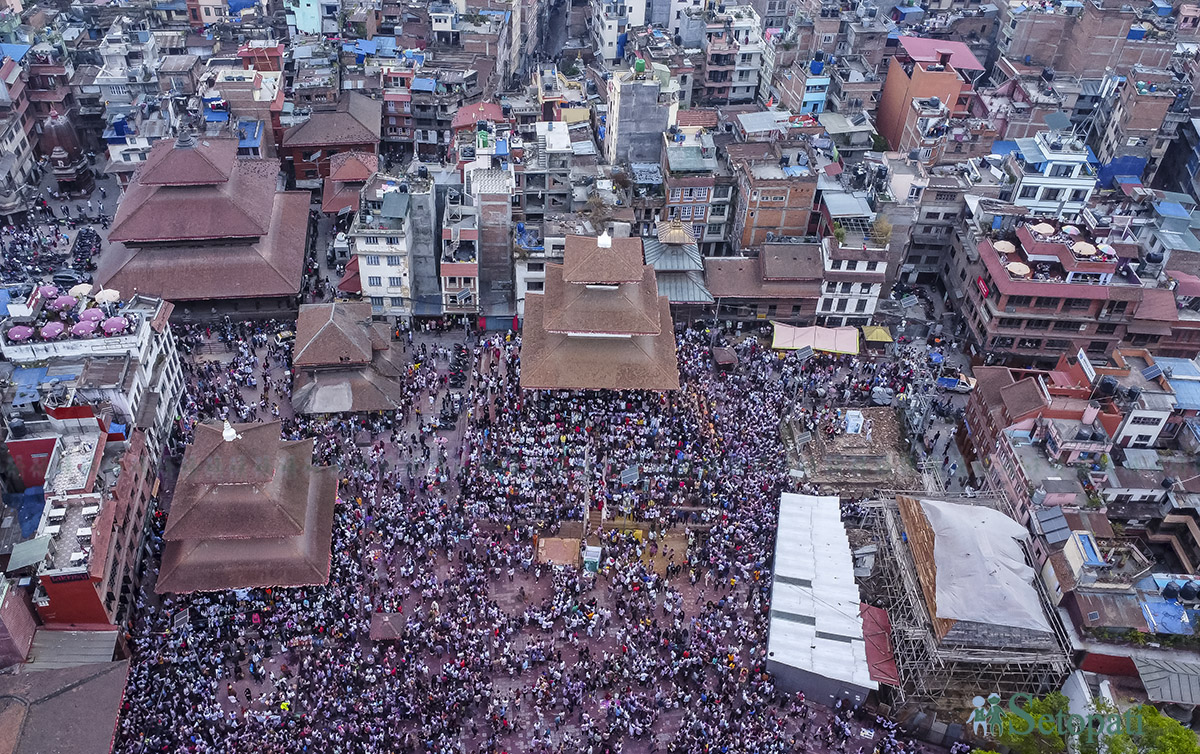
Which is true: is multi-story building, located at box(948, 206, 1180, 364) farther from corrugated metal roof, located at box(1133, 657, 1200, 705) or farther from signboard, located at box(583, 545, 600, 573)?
signboard, located at box(583, 545, 600, 573)

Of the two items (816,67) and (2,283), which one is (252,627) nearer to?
(2,283)

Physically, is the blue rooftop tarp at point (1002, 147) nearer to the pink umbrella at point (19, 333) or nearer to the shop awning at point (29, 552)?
the pink umbrella at point (19, 333)

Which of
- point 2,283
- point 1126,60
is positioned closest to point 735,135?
point 1126,60

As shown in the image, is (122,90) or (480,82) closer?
(122,90)

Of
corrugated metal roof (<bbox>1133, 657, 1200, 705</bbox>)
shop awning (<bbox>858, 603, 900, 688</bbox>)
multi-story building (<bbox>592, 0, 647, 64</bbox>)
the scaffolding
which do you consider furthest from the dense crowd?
multi-story building (<bbox>592, 0, 647, 64</bbox>)

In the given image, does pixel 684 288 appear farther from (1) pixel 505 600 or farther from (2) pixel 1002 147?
(2) pixel 1002 147

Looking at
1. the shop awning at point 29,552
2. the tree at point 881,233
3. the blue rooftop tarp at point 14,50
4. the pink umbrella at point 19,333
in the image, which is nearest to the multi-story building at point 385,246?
the pink umbrella at point 19,333
